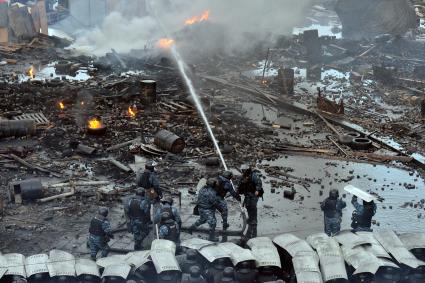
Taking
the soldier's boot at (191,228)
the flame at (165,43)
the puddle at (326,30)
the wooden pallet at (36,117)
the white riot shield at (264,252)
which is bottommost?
the puddle at (326,30)

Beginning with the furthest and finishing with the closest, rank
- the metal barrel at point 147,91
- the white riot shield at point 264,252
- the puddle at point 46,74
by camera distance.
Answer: the puddle at point 46,74 → the metal barrel at point 147,91 → the white riot shield at point 264,252

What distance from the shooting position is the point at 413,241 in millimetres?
10703

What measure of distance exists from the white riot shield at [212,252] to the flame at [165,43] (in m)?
27.3

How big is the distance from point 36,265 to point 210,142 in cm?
1078

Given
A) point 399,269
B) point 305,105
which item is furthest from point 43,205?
point 305,105

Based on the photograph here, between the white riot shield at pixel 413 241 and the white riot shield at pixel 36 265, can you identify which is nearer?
the white riot shield at pixel 36 265

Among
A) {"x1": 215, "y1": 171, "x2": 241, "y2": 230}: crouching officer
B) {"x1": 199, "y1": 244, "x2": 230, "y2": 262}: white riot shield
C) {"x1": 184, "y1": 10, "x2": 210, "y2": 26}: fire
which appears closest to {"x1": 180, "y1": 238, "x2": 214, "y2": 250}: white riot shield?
{"x1": 199, "y1": 244, "x2": 230, "y2": 262}: white riot shield

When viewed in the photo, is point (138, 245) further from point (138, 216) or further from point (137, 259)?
point (137, 259)

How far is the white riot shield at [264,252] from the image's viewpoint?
10.0 meters

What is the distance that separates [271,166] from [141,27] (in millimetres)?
27740

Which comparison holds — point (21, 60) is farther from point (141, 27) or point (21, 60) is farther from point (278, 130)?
point (278, 130)

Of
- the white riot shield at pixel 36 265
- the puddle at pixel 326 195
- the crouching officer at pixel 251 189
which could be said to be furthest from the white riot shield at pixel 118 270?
the puddle at pixel 326 195

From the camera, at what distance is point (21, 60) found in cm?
3569

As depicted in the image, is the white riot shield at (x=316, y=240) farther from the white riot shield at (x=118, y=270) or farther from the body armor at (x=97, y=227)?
the body armor at (x=97, y=227)
